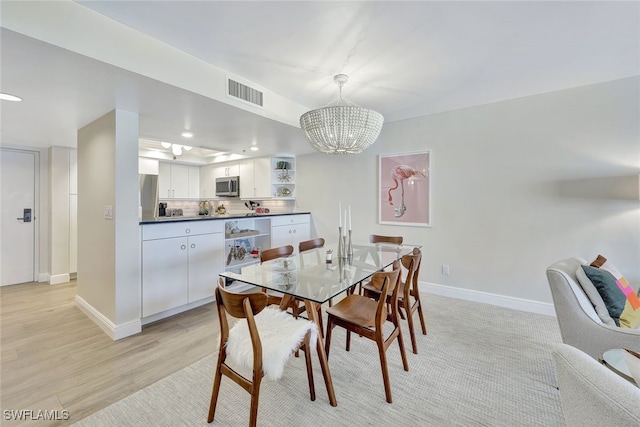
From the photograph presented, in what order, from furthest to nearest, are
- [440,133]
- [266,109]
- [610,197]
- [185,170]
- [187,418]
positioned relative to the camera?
[185,170]
[440,133]
[266,109]
[610,197]
[187,418]

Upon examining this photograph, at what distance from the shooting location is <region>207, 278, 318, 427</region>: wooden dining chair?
129 cm

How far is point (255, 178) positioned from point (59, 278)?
347 centimetres

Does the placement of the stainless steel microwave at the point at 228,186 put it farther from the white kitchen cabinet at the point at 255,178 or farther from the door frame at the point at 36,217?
the door frame at the point at 36,217

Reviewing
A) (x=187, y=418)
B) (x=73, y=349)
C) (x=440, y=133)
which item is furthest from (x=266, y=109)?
(x=73, y=349)

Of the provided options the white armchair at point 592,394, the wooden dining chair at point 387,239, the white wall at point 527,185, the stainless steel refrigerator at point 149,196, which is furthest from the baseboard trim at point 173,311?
the white armchair at point 592,394

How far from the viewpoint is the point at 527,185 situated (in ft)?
9.62

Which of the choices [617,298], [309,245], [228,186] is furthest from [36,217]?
[617,298]

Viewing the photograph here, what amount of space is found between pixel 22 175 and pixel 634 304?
7.20 metres

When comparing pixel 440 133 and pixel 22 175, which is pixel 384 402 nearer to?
pixel 440 133

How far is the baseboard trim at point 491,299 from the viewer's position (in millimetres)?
2885

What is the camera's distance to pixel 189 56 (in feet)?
6.92

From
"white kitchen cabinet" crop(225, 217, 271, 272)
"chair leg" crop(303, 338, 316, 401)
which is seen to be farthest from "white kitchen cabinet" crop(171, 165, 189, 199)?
"chair leg" crop(303, 338, 316, 401)

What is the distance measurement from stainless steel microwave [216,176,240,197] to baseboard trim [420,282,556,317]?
3.96 m

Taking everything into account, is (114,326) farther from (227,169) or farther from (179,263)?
(227,169)
